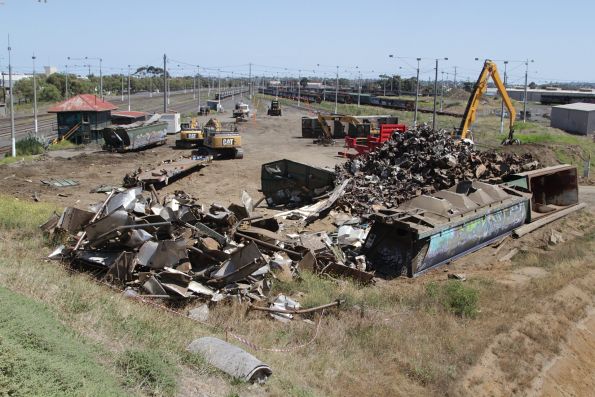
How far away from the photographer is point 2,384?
437cm

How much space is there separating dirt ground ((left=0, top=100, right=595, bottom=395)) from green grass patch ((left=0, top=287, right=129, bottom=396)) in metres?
5.01

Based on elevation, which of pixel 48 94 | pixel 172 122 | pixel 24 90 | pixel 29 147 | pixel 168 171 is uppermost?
pixel 24 90

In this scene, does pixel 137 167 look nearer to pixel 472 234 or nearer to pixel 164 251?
pixel 472 234

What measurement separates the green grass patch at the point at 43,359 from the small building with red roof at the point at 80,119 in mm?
32442

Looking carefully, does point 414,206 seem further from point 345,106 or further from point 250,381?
point 345,106

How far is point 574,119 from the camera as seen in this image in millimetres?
50469

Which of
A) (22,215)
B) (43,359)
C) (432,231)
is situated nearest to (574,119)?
(432,231)

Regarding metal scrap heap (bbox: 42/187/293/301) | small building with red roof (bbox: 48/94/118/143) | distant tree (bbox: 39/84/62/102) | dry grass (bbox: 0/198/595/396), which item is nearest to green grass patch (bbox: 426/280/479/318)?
dry grass (bbox: 0/198/595/396)

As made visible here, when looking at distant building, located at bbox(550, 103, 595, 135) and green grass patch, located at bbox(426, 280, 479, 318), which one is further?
distant building, located at bbox(550, 103, 595, 135)

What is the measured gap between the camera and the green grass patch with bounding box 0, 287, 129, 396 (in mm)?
4531

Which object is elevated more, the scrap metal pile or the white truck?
the white truck

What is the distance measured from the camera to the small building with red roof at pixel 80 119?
1437 inches

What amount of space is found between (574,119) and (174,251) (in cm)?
4786

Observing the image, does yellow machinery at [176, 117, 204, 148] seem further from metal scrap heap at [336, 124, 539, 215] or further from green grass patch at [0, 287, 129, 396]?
green grass patch at [0, 287, 129, 396]
